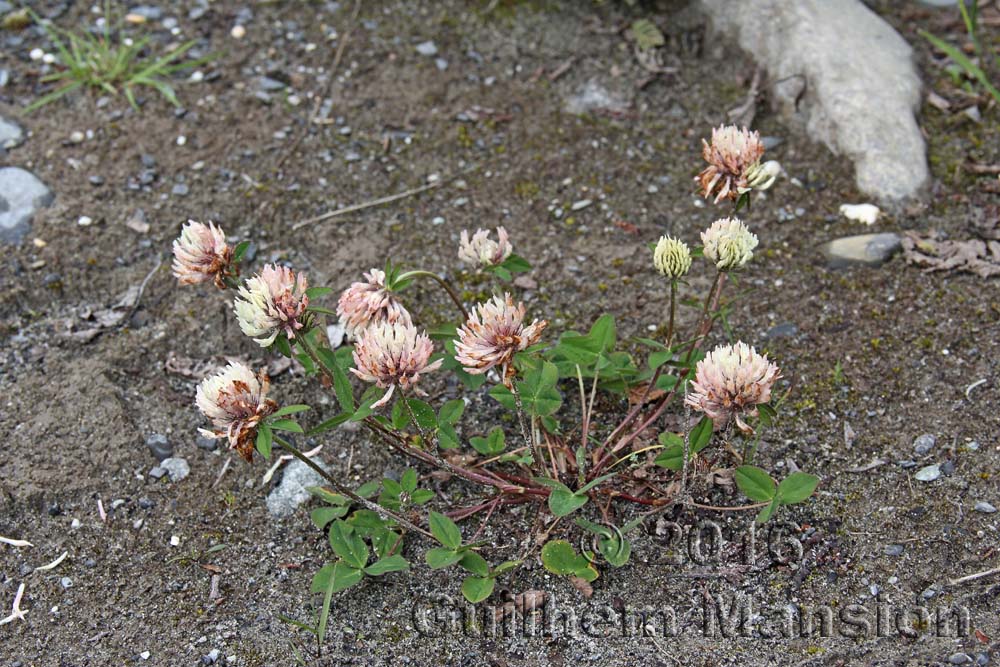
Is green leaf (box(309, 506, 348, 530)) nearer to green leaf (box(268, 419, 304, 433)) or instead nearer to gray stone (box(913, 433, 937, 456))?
green leaf (box(268, 419, 304, 433))

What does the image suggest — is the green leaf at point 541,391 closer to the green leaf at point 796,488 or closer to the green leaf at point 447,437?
the green leaf at point 447,437

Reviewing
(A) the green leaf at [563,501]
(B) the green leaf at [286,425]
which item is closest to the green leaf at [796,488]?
(A) the green leaf at [563,501]

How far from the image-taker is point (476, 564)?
279 centimetres

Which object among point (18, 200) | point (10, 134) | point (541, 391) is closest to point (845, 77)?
point (541, 391)

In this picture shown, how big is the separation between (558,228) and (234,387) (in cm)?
178

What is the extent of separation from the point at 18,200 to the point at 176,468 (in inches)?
60.0

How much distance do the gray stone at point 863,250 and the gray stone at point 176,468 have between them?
2.36 m

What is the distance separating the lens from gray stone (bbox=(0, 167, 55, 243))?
393cm

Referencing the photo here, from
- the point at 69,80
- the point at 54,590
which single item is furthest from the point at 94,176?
the point at 54,590

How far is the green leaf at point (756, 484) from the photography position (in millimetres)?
2738

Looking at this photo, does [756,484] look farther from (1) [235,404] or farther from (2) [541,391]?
(1) [235,404]

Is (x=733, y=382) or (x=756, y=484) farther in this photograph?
(x=756, y=484)

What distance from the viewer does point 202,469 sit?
3.24 meters

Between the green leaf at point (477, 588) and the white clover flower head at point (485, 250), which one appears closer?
the green leaf at point (477, 588)
